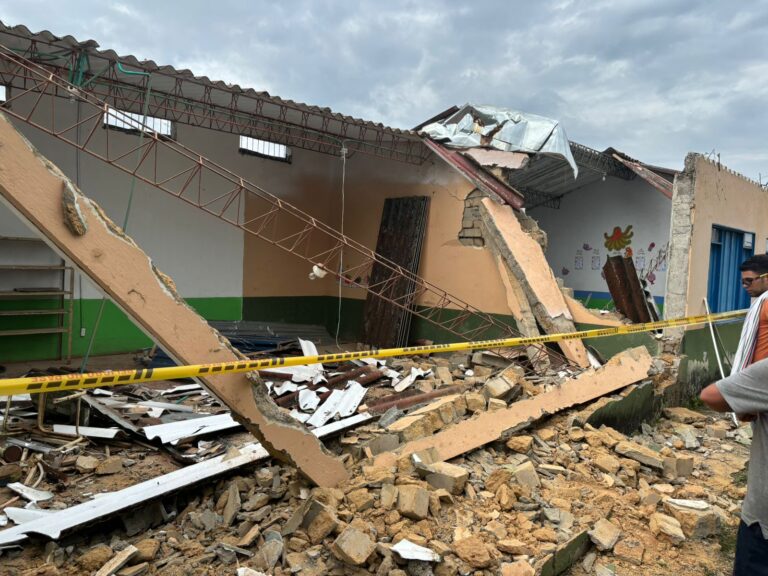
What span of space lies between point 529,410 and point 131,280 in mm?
4437

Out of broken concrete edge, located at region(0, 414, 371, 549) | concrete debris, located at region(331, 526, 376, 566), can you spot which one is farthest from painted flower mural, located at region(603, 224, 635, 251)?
concrete debris, located at region(331, 526, 376, 566)

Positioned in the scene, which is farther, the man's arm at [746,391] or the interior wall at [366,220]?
the interior wall at [366,220]

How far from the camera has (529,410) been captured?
6016mm

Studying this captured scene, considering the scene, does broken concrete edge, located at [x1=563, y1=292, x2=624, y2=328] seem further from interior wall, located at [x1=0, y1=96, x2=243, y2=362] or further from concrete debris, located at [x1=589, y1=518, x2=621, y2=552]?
interior wall, located at [x1=0, y1=96, x2=243, y2=362]

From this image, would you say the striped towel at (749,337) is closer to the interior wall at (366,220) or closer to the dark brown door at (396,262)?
the interior wall at (366,220)

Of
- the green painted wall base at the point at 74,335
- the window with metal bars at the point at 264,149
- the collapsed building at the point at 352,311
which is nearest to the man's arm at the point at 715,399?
the collapsed building at the point at 352,311

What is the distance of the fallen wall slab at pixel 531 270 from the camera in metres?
8.83

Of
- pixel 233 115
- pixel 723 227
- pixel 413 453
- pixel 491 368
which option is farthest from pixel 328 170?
pixel 413 453

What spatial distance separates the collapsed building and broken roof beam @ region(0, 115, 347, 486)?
1cm

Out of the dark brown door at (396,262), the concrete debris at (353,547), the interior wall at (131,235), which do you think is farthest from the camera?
the dark brown door at (396,262)

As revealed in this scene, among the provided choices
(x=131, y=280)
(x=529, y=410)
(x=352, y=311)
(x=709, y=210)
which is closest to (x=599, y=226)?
(x=709, y=210)

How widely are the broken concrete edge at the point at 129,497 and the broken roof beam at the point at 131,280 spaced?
74 cm

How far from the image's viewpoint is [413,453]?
4680 millimetres

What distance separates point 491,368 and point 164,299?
21.0ft
